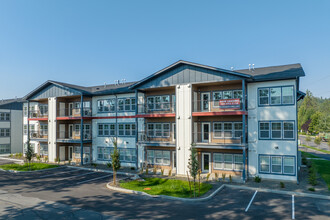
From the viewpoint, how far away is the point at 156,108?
25.6 meters

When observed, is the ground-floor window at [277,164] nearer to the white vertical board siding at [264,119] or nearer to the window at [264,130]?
the white vertical board siding at [264,119]

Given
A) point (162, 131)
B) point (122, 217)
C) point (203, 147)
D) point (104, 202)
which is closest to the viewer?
point (122, 217)

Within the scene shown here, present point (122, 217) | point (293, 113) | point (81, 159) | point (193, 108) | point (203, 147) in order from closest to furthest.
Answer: point (122, 217) → point (293, 113) → point (203, 147) → point (193, 108) → point (81, 159)

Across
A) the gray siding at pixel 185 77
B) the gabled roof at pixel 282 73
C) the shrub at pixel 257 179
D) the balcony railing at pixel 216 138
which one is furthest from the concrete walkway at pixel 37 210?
the gabled roof at pixel 282 73

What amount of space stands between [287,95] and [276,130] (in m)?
3.17

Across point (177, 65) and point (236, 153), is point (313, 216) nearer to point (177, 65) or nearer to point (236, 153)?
point (236, 153)

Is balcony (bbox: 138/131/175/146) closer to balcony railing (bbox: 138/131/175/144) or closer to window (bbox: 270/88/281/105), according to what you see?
balcony railing (bbox: 138/131/175/144)

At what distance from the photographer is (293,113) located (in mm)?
19562

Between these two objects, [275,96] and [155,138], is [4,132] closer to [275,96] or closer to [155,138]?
[155,138]

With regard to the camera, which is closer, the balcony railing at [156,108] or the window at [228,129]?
the window at [228,129]

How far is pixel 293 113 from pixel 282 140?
2.49 m

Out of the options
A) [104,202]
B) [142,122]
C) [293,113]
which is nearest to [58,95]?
[142,122]

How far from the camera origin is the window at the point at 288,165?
64.2 feet

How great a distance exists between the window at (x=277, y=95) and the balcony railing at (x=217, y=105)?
201 centimetres
